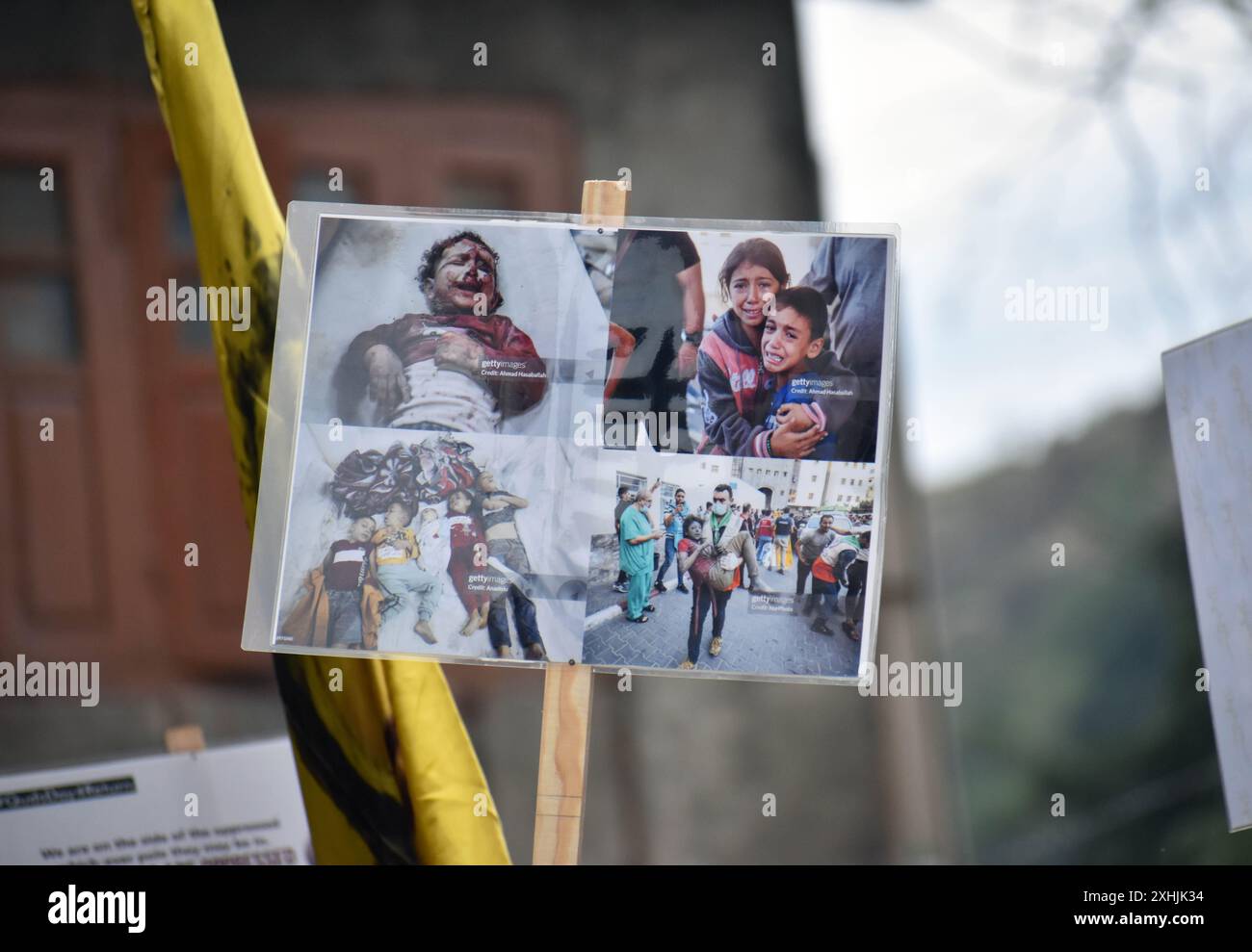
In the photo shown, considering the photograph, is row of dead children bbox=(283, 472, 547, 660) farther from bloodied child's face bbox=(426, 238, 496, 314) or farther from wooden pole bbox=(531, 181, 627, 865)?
bloodied child's face bbox=(426, 238, 496, 314)

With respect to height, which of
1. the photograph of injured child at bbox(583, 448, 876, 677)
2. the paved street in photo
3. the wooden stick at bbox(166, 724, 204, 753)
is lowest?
the wooden stick at bbox(166, 724, 204, 753)

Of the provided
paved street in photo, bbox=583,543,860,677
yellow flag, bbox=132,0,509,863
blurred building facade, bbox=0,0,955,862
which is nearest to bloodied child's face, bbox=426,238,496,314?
yellow flag, bbox=132,0,509,863

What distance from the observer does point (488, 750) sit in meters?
3.45

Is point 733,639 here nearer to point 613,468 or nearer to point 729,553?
point 729,553

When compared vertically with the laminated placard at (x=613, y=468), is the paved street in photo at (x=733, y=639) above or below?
below

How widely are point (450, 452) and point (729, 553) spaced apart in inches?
14.5

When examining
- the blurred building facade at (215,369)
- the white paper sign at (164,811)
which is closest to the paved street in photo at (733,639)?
the white paper sign at (164,811)

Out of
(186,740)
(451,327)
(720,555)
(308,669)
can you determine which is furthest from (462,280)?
(186,740)

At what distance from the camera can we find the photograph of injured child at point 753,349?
1385 mm

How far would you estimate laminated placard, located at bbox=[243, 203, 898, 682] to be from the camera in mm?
1380

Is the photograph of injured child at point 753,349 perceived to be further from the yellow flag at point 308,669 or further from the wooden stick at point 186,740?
the wooden stick at point 186,740
